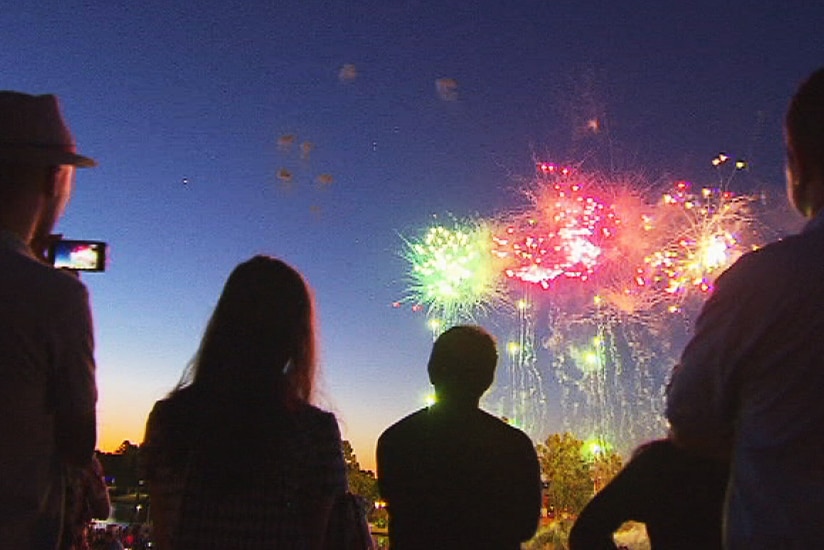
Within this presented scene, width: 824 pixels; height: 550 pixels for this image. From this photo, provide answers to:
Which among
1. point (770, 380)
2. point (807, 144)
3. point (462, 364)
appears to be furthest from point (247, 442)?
point (807, 144)

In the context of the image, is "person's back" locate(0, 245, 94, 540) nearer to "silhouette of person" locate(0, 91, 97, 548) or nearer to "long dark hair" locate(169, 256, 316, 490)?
"silhouette of person" locate(0, 91, 97, 548)

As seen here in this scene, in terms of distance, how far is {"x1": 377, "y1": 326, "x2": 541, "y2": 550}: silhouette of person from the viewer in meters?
3.57

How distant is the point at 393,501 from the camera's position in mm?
3701

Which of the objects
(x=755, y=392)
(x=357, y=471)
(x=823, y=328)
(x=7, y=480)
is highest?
(x=357, y=471)

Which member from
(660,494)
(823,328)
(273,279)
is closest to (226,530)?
(273,279)

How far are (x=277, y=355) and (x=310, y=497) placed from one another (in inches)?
20.3

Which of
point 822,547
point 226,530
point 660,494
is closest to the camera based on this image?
point 822,547

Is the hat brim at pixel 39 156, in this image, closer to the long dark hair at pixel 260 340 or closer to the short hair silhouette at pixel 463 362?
the long dark hair at pixel 260 340

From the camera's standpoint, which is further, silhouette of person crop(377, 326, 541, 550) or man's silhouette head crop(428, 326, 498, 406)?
man's silhouette head crop(428, 326, 498, 406)

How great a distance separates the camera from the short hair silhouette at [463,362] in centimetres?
381

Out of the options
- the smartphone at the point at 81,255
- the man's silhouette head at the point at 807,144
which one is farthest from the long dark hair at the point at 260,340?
the man's silhouette head at the point at 807,144

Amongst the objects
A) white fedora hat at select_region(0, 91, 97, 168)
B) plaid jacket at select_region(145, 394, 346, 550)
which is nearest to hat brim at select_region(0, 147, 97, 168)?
white fedora hat at select_region(0, 91, 97, 168)

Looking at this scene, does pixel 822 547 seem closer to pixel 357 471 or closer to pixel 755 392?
pixel 755 392

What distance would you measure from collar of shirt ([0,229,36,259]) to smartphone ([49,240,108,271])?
1568 millimetres
